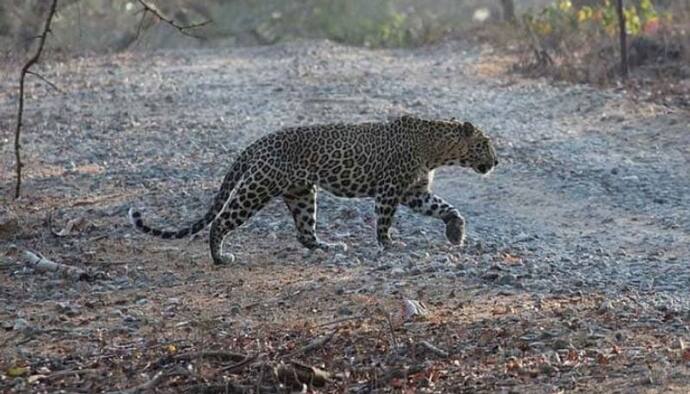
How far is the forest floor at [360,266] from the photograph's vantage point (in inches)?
314

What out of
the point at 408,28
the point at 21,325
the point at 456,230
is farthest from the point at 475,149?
the point at 408,28

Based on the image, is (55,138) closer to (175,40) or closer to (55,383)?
(55,383)

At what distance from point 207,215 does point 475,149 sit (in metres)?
2.29

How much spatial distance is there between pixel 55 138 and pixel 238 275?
817 centimetres

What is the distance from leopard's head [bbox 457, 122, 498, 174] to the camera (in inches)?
466

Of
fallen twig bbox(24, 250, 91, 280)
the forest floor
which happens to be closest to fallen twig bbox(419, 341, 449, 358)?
the forest floor

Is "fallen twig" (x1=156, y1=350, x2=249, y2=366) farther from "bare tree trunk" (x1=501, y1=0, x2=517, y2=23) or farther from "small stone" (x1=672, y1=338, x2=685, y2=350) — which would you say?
"bare tree trunk" (x1=501, y1=0, x2=517, y2=23)

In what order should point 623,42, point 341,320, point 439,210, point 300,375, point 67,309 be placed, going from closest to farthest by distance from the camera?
point 300,375 < point 341,320 < point 67,309 < point 439,210 < point 623,42

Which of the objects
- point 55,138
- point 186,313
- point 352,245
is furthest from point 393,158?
point 55,138

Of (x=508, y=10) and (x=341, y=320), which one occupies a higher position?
(x=341, y=320)

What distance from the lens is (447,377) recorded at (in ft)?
25.7

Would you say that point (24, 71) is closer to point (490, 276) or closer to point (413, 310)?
point (490, 276)

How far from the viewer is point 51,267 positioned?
1081cm

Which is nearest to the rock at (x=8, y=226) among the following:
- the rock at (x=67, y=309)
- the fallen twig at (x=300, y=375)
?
the rock at (x=67, y=309)
